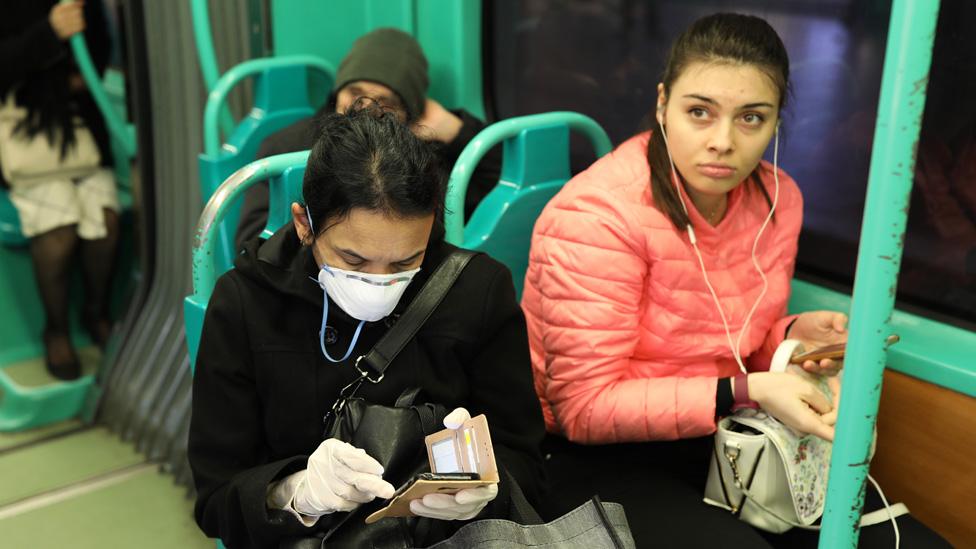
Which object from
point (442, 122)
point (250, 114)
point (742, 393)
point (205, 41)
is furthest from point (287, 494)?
point (205, 41)

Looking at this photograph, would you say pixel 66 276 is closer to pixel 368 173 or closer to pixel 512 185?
pixel 512 185

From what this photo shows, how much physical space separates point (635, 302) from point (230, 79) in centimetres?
144

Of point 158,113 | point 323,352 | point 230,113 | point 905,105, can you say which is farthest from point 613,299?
point 158,113

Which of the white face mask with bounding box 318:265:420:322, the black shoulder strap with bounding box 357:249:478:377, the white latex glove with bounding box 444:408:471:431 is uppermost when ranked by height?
the white face mask with bounding box 318:265:420:322

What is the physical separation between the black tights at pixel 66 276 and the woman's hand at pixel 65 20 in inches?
27.5

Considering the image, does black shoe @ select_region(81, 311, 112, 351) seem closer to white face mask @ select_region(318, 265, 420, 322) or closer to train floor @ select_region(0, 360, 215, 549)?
train floor @ select_region(0, 360, 215, 549)

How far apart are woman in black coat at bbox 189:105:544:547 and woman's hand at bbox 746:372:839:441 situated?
0.42m

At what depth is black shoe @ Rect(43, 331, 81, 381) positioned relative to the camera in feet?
12.2

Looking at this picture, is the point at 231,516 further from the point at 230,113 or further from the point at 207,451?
the point at 230,113

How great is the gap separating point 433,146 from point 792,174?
3.68ft

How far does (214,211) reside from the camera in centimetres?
185

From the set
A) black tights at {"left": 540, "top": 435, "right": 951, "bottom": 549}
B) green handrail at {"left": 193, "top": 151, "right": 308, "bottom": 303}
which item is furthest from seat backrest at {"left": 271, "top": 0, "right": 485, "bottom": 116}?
black tights at {"left": 540, "top": 435, "right": 951, "bottom": 549}

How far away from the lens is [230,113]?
3.21 metres

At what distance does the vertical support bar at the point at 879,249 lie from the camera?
40.4 inches
